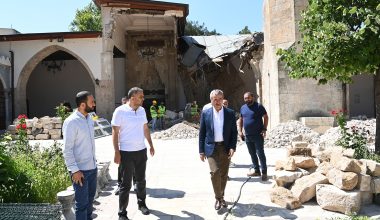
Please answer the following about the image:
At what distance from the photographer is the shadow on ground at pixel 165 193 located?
5.63 metres

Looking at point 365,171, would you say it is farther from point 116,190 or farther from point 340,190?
point 116,190

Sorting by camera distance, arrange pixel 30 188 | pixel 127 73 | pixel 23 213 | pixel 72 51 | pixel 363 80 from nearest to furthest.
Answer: pixel 23 213 < pixel 30 188 < pixel 72 51 < pixel 363 80 < pixel 127 73

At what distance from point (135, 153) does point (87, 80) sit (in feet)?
64.5

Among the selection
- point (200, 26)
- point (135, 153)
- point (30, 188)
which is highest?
point (200, 26)

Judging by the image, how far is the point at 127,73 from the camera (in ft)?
74.2

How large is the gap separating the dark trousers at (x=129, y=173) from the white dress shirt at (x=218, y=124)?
1.04m

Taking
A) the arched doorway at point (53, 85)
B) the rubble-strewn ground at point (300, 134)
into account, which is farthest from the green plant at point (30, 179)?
the arched doorway at point (53, 85)

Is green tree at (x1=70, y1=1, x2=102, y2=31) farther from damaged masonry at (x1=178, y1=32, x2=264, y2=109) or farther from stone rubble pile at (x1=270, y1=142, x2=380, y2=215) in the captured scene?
stone rubble pile at (x1=270, y1=142, x2=380, y2=215)

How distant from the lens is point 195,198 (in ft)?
17.9

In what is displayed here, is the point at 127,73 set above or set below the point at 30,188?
above

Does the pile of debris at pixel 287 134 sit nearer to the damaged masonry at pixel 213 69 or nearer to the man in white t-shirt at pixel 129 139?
the man in white t-shirt at pixel 129 139

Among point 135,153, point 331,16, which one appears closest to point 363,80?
point 331,16

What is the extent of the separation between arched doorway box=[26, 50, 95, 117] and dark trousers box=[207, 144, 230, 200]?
769 inches

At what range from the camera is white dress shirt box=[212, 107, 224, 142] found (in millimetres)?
4887
